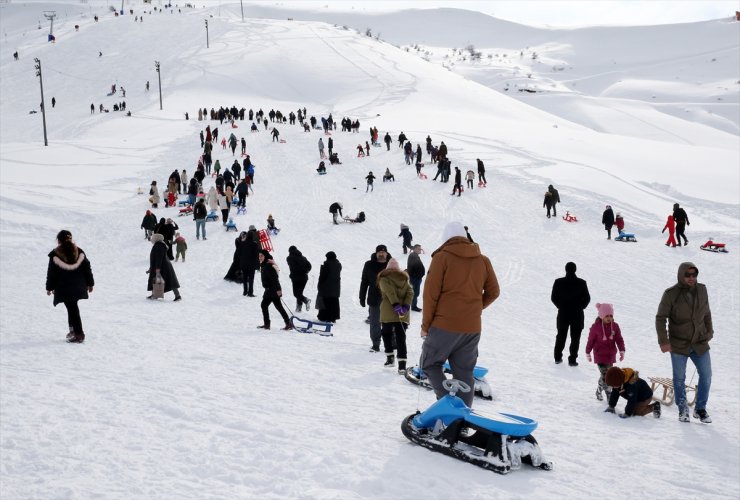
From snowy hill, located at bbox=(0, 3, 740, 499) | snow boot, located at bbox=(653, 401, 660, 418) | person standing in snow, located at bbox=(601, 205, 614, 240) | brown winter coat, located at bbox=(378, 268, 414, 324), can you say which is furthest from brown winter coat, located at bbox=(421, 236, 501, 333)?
person standing in snow, located at bbox=(601, 205, 614, 240)

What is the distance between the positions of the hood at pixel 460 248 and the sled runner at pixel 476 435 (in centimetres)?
97

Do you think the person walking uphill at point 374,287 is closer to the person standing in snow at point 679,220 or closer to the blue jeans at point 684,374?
the blue jeans at point 684,374

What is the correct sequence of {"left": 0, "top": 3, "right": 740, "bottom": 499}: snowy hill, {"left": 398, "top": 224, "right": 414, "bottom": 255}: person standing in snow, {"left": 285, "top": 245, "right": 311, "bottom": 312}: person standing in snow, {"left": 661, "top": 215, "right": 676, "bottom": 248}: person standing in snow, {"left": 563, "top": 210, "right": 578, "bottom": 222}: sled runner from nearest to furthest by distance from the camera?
1. {"left": 0, "top": 3, "right": 740, "bottom": 499}: snowy hill
2. {"left": 285, "top": 245, "right": 311, "bottom": 312}: person standing in snow
3. {"left": 398, "top": 224, "right": 414, "bottom": 255}: person standing in snow
4. {"left": 661, "top": 215, "right": 676, "bottom": 248}: person standing in snow
5. {"left": 563, "top": 210, "right": 578, "bottom": 222}: sled runner

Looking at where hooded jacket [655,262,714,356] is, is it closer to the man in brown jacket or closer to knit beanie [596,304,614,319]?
knit beanie [596,304,614,319]

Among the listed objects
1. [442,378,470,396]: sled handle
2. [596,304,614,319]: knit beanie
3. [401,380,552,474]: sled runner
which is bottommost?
[401,380,552,474]: sled runner

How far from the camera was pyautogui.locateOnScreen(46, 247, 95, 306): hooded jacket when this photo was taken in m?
8.31

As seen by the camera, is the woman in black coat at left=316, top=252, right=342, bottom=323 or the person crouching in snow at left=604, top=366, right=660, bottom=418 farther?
the woman in black coat at left=316, top=252, right=342, bottom=323

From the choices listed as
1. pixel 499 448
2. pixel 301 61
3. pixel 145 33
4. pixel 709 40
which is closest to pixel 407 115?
pixel 301 61

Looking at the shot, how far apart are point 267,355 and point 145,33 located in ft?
281

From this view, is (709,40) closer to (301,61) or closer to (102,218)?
(301,61)

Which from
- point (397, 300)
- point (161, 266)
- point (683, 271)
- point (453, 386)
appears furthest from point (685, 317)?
point (161, 266)

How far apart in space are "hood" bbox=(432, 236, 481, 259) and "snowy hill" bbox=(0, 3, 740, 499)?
50.5 inches

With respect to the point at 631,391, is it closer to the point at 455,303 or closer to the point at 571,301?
the point at 571,301

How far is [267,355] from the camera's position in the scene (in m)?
8.81
